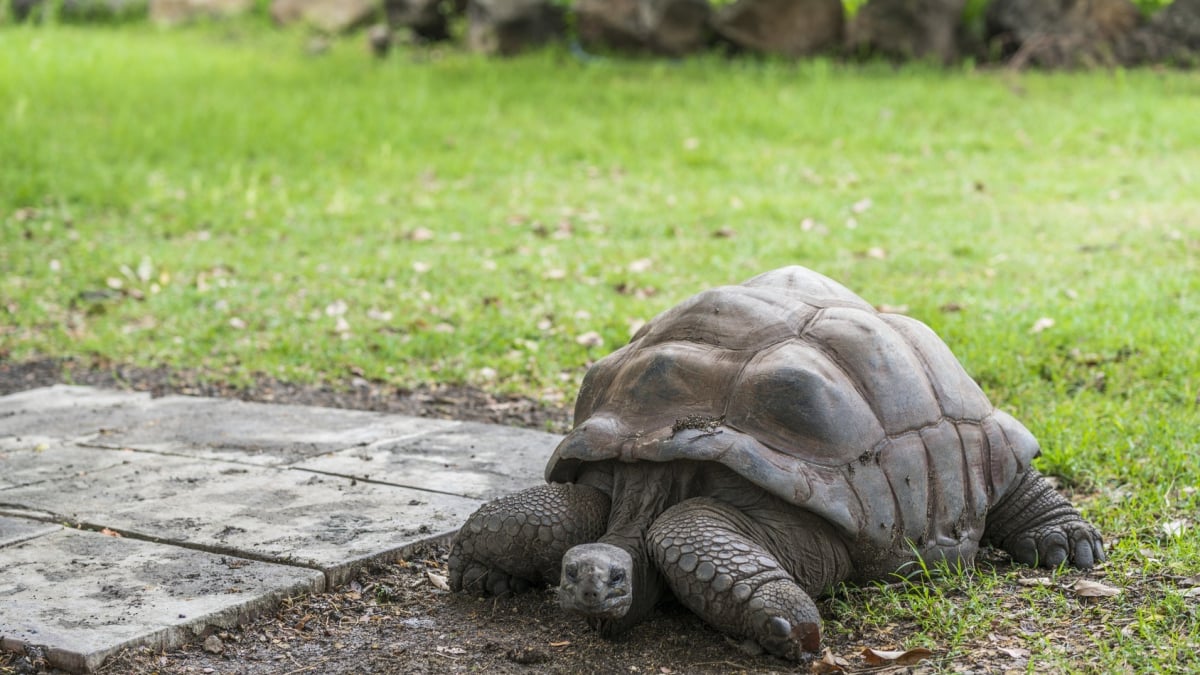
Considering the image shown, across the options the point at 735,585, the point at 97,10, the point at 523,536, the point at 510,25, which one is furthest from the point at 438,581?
the point at 97,10

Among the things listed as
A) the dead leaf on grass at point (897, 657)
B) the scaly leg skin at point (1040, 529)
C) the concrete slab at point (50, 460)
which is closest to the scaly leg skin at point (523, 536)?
the dead leaf on grass at point (897, 657)

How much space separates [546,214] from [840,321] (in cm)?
563

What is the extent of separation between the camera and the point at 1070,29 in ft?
44.3

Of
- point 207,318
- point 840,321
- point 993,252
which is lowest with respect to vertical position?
point 207,318

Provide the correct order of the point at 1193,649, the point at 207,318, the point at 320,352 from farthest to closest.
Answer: the point at 207,318, the point at 320,352, the point at 1193,649

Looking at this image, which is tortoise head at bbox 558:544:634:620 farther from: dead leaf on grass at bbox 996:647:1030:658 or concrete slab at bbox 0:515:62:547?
concrete slab at bbox 0:515:62:547

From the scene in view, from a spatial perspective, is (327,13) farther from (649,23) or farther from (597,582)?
(597,582)

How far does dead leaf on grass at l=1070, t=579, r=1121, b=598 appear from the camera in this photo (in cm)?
312

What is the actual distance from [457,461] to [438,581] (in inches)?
37.7

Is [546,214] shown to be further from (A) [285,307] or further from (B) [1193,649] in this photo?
(B) [1193,649]

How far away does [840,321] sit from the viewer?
3.27 meters

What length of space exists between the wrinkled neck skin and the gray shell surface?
9 centimetres

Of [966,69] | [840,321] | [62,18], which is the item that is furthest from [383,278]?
[62,18]

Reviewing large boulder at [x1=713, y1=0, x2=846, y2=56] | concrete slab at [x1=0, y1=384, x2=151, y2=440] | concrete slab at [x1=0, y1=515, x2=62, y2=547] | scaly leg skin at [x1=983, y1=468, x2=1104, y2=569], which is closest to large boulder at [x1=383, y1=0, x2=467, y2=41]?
large boulder at [x1=713, y1=0, x2=846, y2=56]
